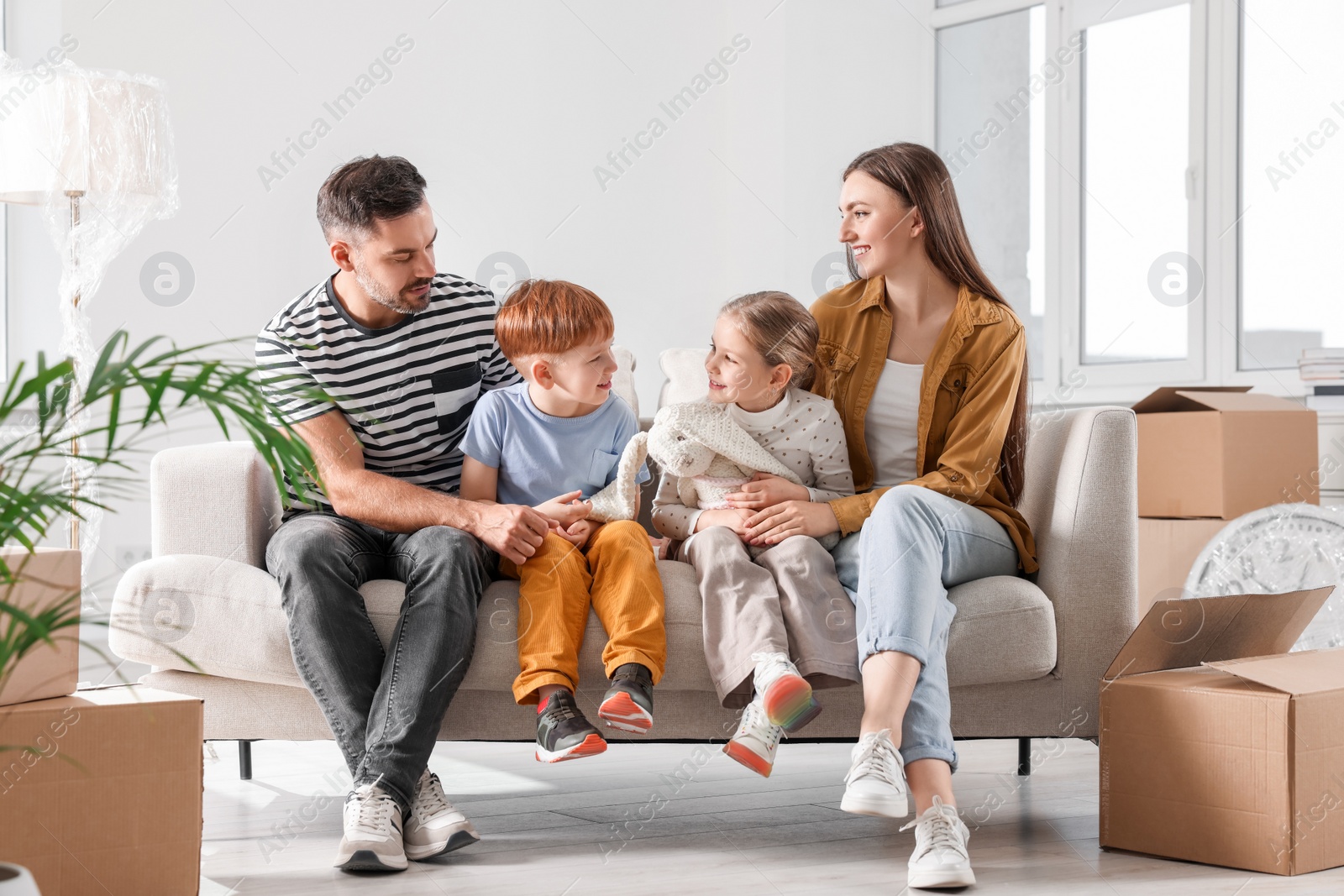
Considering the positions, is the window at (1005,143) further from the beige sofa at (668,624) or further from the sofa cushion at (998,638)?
the sofa cushion at (998,638)

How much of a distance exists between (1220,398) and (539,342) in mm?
1572

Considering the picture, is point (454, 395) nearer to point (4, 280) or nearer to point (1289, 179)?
point (4, 280)

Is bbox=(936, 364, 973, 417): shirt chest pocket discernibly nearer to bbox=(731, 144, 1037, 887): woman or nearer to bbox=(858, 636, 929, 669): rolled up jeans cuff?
bbox=(731, 144, 1037, 887): woman

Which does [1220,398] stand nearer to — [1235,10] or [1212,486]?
[1212,486]

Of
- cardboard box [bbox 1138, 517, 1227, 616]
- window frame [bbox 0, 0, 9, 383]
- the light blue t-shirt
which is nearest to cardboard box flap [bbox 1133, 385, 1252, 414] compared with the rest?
cardboard box [bbox 1138, 517, 1227, 616]

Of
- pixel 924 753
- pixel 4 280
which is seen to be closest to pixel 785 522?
pixel 924 753

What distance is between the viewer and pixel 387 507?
1.86 meters

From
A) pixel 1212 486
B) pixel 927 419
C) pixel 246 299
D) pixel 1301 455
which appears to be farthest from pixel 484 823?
pixel 246 299

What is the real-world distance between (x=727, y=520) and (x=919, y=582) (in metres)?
0.33

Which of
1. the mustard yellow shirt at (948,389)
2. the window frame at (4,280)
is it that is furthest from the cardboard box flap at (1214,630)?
the window frame at (4,280)

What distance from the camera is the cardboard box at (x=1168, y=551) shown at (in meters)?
2.65

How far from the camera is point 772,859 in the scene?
67.3 inches

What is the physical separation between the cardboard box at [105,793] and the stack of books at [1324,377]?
2.55 meters

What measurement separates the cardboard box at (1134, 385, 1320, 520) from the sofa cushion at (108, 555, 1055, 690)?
1.05 meters
